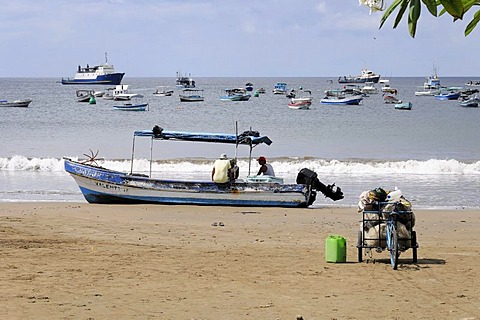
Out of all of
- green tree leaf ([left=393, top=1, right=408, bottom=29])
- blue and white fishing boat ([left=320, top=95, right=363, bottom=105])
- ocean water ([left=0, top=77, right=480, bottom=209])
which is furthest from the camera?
blue and white fishing boat ([left=320, top=95, right=363, bottom=105])

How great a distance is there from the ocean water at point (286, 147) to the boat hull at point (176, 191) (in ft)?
6.17

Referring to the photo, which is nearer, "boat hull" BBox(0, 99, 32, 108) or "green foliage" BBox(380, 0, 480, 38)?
"green foliage" BBox(380, 0, 480, 38)

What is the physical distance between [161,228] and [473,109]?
6602 cm

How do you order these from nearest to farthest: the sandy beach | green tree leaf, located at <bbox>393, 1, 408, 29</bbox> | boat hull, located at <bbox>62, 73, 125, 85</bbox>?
green tree leaf, located at <bbox>393, 1, 408, 29</bbox>
the sandy beach
boat hull, located at <bbox>62, 73, 125, 85</bbox>

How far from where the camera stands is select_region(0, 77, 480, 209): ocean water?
2375 centimetres

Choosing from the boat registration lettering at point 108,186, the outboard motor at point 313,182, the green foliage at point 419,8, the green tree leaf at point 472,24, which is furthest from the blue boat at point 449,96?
the green foliage at point 419,8

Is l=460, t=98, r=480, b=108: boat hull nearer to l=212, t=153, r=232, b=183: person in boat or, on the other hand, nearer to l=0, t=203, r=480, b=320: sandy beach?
l=212, t=153, r=232, b=183: person in boat

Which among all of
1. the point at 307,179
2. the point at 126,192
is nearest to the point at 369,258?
the point at 307,179

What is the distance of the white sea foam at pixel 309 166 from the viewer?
2812 centimetres

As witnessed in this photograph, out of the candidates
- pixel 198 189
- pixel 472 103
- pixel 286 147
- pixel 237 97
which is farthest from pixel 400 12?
pixel 237 97

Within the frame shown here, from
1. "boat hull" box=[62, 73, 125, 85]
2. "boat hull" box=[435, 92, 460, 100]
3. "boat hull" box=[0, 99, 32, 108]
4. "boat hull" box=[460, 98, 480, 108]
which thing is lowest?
"boat hull" box=[0, 99, 32, 108]

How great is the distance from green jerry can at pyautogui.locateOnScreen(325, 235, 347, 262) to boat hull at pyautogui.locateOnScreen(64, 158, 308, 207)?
283 inches

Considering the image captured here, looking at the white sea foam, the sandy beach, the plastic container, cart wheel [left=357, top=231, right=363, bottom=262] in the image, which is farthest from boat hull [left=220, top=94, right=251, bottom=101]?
the plastic container

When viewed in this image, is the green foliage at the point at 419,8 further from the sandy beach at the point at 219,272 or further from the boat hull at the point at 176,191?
the boat hull at the point at 176,191
